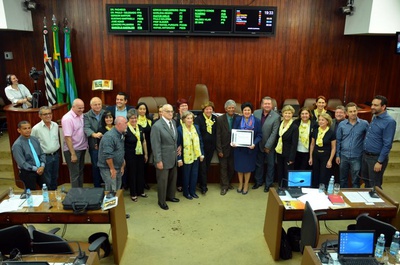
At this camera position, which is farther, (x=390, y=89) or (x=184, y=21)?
(x=390, y=89)

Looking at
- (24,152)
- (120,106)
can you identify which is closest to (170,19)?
(120,106)

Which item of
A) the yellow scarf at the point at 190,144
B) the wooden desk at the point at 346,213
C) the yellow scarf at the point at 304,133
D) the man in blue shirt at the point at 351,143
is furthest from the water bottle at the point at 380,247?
the yellow scarf at the point at 190,144

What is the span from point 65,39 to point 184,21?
2.64 meters

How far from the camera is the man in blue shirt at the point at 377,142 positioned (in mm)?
4535

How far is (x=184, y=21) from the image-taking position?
721 cm

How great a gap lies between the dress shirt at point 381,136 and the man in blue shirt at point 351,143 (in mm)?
117

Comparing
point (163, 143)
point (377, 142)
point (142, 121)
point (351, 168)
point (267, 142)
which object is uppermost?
point (142, 121)

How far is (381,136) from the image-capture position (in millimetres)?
4617

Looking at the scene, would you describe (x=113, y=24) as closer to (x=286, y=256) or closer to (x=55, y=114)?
(x=55, y=114)

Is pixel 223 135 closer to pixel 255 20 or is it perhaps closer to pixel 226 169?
pixel 226 169

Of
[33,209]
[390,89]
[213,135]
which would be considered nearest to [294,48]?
[390,89]

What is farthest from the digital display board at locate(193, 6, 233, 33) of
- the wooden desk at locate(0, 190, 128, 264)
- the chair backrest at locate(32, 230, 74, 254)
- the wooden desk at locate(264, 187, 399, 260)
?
the chair backrest at locate(32, 230, 74, 254)

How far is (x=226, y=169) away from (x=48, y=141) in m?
2.80

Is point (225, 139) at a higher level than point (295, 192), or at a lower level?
higher
